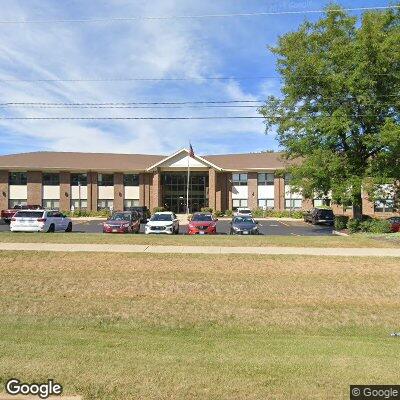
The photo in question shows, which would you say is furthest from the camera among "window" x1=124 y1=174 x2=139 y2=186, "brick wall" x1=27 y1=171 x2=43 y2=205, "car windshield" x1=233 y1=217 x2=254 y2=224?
"window" x1=124 y1=174 x2=139 y2=186

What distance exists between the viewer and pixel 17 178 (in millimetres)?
57562

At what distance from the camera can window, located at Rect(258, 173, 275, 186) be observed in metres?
59.1

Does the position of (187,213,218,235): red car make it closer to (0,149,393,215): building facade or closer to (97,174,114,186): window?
(0,149,393,215): building facade

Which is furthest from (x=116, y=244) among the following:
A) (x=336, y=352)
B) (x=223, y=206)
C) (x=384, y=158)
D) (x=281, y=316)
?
(x=223, y=206)

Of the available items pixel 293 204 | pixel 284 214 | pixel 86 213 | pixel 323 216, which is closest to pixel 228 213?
pixel 284 214

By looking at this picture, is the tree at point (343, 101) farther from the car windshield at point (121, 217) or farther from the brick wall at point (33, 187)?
the brick wall at point (33, 187)

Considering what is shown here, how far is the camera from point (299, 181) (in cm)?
3086

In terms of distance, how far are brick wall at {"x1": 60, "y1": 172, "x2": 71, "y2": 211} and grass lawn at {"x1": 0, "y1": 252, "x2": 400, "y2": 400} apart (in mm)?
43865

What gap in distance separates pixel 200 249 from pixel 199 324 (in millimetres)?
6421

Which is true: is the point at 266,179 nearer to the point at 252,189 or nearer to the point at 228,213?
the point at 252,189

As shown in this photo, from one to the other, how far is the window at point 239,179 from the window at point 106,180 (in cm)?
1514

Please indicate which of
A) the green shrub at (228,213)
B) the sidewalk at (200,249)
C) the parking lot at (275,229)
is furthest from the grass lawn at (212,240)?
the green shrub at (228,213)

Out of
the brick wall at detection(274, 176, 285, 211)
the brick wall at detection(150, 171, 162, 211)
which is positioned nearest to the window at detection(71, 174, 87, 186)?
the brick wall at detection(150, 171, 162, 211)

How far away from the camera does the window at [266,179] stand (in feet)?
194
